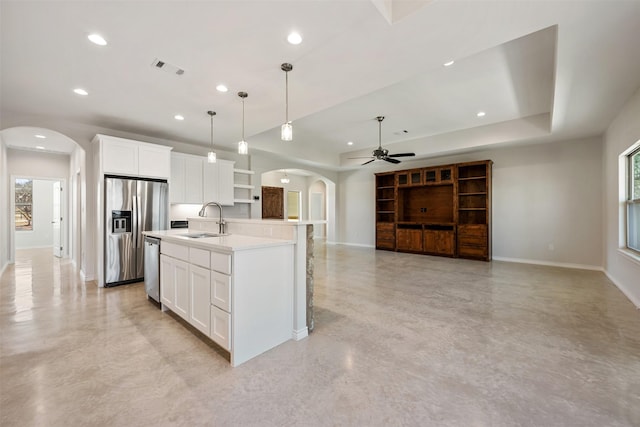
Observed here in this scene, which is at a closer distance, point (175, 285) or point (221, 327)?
point (221, 327)

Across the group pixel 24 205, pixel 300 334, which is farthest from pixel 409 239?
pixel 24 205

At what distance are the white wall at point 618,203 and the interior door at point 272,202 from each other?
8314 millimetres

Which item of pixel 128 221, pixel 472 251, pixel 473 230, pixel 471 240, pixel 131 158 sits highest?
pixel 131 158

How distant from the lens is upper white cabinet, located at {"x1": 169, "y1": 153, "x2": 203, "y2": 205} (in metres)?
5.32

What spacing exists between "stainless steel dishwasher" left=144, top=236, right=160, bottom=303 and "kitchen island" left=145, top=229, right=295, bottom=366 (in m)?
0.70

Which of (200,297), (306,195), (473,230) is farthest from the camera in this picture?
(306,195)

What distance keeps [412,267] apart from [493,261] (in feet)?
7.30

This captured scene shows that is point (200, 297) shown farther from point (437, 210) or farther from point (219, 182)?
point (437, 210)

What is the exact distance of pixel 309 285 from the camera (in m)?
2.65

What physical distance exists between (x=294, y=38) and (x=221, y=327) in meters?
2.51

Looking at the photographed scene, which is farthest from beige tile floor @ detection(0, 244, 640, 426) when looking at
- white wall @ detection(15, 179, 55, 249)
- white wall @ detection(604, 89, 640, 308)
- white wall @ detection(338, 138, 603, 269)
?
white wall @ detection(15, 179, 55, 249)

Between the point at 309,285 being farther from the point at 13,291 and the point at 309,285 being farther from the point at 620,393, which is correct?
the point at 13,291

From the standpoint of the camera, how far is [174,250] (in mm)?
2859

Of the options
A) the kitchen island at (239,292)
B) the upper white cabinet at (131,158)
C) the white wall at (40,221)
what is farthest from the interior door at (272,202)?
the kitchen island at (239,292)
